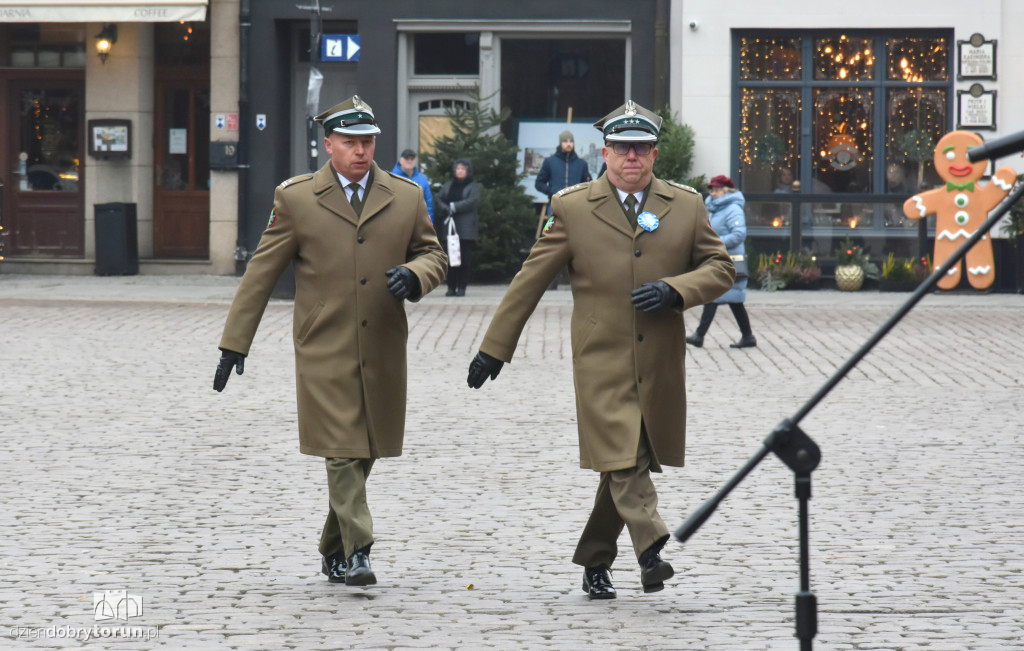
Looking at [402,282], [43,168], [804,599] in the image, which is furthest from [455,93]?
[804,599]

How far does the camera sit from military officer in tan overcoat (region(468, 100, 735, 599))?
5535mm

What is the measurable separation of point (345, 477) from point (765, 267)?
48.5ft

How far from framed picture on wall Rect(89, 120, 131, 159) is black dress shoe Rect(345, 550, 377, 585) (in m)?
16.7

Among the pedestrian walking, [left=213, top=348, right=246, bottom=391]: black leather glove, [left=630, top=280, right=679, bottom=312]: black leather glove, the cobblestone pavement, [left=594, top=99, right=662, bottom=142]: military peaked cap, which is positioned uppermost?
the pedestrian walking

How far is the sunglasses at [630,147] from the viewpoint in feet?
18.5

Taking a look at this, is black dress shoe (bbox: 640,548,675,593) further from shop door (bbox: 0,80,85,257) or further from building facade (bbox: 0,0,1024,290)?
shop door (bbox: 0,80,85,257)

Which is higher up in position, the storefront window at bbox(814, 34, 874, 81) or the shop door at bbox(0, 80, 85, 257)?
the storefront window at bbox(814, 34, 874, 81)

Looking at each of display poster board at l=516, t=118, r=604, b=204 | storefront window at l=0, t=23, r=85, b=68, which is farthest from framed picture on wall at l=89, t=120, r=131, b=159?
display poster board at l=516, t=118, r=604, b=204

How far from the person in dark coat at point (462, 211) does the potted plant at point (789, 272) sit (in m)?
4.01

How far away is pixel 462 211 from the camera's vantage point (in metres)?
18.3

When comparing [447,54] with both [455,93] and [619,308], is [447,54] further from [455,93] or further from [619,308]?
[619,308]

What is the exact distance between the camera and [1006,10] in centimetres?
1989

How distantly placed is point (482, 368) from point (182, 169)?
17162 mm

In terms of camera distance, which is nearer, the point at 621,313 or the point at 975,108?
the point at 621,313
